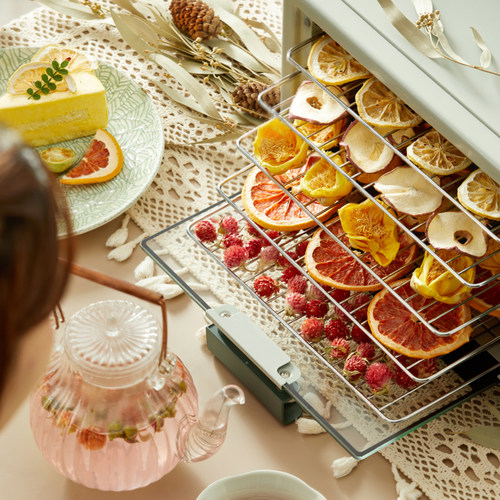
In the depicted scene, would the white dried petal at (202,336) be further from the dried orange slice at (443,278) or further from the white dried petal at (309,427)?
the dried orange slice at (443,278)

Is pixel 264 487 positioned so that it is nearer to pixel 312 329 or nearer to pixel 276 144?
pixel 312 329

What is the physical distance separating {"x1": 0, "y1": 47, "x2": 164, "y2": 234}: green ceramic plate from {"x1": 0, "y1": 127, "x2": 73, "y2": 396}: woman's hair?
26.4 inches

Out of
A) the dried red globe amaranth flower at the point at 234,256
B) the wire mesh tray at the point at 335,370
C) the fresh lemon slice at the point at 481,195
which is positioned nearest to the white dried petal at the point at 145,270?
the wire mesh tray at the point at 335,370

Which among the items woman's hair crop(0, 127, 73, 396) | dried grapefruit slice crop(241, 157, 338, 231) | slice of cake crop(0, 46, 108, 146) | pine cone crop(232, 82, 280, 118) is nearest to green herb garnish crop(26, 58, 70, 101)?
slice of cake crop(0, 46, 108, 146)

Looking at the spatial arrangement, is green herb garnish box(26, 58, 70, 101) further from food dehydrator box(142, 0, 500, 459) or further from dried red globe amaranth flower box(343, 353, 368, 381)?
dried red globe amaranth flower box(343, 353, 368, 381)

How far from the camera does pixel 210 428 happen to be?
882 mm

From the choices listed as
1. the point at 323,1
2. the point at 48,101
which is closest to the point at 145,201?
the point at 48,101

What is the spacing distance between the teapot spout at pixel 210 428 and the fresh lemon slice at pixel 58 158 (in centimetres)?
51

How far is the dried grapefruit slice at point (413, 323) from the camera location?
956 mm

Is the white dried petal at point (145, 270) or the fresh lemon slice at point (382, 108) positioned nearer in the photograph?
the fresh lemon slice at point (382, 108)

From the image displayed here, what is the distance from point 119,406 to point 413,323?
0.34 meters

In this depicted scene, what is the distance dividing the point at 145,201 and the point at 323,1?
0.47 meters

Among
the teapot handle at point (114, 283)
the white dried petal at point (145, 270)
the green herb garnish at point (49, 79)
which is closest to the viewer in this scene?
the teapot handle at point (114, 283)

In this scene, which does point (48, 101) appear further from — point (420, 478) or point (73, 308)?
point (420, 478)
